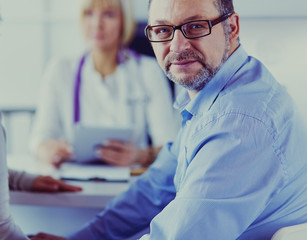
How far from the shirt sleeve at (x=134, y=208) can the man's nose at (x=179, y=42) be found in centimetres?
42

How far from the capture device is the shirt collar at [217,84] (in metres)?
1.07

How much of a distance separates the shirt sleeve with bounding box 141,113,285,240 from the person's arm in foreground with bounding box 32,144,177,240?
50 cm

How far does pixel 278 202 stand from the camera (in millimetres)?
971

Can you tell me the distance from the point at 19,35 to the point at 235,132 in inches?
118

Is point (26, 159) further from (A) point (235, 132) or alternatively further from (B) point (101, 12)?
(A) point (235, 132)

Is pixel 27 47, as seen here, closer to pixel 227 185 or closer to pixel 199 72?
pixel 199 72

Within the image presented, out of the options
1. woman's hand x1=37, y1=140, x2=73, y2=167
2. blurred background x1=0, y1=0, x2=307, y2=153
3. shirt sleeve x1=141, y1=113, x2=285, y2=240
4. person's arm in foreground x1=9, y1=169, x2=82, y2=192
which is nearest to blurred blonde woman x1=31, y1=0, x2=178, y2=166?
woman's hand x1=37, y1=140, x2=73, y2=167

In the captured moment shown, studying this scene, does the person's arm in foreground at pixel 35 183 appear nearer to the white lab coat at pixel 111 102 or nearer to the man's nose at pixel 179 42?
the man's nose at pixel 179 42

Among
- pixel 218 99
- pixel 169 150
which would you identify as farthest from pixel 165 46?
pixel 169 150

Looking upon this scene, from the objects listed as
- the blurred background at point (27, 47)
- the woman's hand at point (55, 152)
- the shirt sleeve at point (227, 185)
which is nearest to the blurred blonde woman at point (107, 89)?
the woman's hand at point (55, 152)

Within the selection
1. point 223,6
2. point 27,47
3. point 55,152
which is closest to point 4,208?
point 223,6

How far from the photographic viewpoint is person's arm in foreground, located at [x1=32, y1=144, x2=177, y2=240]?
1422 mm

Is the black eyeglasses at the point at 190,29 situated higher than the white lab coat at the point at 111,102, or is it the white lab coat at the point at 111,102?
the black eyeglasses at the point at 190,29

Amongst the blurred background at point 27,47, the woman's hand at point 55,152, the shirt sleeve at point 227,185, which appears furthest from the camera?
the blurred background at point 27,47
